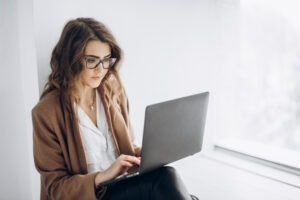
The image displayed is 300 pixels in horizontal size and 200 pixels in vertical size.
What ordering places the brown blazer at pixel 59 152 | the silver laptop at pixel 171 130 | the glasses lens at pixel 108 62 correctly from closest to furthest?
the silver laptop at pixel 171 130, the brown blazer at pixel 59 152, the glasses lens at pixel 108 62

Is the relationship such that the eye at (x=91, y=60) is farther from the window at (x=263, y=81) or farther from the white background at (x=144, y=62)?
the window at (x=263, y=81)

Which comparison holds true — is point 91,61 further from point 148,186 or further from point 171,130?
point 148,186

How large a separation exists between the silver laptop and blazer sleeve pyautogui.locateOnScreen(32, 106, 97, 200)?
8 cm

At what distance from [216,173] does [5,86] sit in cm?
140

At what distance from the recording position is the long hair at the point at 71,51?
1247 mm

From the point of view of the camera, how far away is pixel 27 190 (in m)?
1.50

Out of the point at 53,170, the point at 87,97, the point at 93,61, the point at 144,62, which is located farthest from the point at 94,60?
the point at 144,62

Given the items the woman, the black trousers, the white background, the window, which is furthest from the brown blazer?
the window

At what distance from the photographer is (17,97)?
1411 millimetres

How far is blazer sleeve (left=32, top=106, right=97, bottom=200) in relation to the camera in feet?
3.85

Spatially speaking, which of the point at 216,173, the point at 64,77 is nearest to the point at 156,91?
the point at 216,173

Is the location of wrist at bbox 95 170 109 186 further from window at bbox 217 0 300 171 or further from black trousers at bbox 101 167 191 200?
window at bbox 217 0 300 171

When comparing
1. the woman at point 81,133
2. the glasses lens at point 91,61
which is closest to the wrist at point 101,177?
the woman at point 81,133

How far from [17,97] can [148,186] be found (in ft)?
2.21
